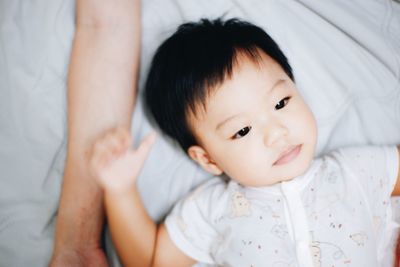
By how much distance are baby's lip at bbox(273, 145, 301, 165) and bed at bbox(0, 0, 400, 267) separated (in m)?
0.23

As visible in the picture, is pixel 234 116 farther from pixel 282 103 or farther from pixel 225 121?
pixel 282 103

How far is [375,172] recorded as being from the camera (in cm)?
103

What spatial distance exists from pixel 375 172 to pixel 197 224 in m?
0.46

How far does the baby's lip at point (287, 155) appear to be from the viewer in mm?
952

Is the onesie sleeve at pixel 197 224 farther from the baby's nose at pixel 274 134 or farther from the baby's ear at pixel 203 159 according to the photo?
the baby's nose at pixel 274 134

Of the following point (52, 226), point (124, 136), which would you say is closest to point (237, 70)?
point (124, 136)

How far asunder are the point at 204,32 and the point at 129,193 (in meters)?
0.43

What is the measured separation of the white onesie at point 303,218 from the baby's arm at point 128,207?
0.14ft

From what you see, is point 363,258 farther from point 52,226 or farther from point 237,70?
point 52,226

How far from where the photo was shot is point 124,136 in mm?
922

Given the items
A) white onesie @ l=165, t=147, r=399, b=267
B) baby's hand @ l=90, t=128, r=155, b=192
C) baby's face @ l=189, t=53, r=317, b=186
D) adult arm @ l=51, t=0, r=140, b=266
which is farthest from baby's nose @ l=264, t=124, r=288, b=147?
adult arm @ l=51, t=0, r=140, b=266

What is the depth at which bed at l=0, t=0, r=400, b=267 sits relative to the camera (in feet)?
3.55

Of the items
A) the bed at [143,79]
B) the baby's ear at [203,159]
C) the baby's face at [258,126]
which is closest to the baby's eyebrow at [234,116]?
the baby's face at [258,126]

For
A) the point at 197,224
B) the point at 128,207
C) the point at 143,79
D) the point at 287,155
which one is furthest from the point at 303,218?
the point at 143,79
